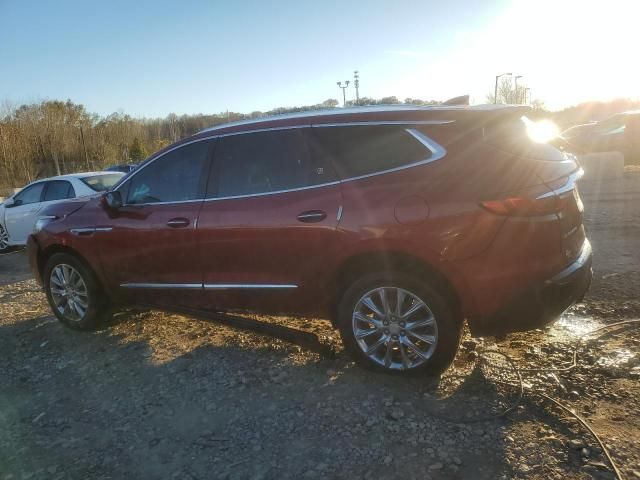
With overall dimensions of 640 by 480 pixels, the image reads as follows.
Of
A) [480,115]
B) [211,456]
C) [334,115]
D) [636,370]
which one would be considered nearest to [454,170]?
[480,115]

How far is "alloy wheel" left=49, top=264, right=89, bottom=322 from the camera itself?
192 inches

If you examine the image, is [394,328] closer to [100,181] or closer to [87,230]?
[87,230]

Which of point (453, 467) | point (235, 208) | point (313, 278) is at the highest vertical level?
point (235, 208)

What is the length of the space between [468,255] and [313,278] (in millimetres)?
1101

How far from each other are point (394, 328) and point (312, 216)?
0.95 m

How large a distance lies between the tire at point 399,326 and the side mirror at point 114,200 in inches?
90.5

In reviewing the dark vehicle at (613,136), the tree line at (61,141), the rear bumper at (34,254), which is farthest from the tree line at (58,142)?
the rear bumper at (34,254)

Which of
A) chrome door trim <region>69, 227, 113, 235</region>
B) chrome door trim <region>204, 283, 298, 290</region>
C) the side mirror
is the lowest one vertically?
chrome door trim <region>204, 283, 298, 290</region>

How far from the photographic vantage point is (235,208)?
3859 mm

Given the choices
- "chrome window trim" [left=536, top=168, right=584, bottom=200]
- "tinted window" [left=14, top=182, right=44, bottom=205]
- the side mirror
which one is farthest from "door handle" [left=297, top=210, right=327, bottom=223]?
"tinted window" [left=14, top=182, right=44, bottom=205]

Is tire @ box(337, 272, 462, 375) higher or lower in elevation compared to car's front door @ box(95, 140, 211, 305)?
lower

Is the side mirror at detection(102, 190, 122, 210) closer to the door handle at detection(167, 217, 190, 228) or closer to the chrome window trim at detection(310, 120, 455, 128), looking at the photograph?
the door handle at detection(167, 217, 190, 228)

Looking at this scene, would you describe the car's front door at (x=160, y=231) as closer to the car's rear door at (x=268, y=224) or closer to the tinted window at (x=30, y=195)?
the car's rear door at (x=268, y=224)

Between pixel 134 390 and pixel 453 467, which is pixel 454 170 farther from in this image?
pixel 134 390
